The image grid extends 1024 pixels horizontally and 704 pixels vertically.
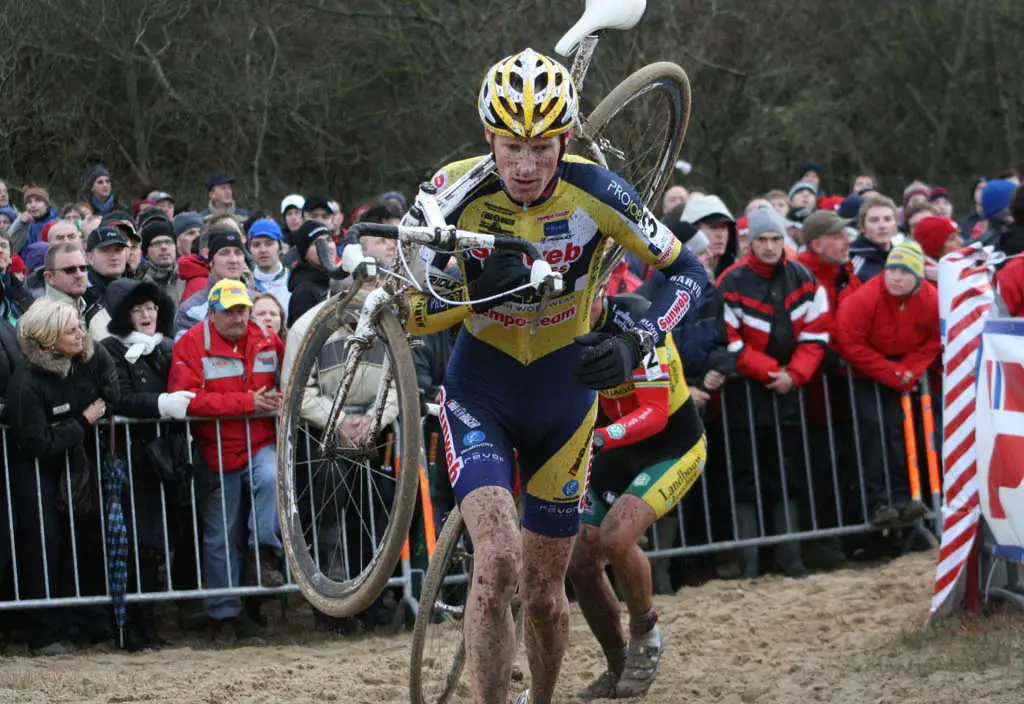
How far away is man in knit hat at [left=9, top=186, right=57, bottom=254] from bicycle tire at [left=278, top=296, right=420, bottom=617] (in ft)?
27.3

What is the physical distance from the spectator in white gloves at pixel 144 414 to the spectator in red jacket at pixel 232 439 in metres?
0.14

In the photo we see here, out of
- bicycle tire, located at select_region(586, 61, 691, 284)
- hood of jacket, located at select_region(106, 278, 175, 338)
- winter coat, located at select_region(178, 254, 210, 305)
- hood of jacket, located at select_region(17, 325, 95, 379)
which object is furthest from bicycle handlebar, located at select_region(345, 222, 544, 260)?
winter coat, located at select_region(178, 254, 210, 305)

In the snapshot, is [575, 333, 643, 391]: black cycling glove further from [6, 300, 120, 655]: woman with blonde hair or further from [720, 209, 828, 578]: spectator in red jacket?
[720, 209, 828, 578]: spectator in red jacket

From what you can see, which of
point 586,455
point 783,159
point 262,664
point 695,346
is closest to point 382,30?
point 783,159

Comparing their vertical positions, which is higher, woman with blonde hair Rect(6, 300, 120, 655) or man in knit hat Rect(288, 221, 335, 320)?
man in knit hat Rect(288, 221, 335, 320)

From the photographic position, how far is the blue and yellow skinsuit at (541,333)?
5.65 m

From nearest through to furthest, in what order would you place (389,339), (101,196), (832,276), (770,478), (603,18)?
(389,339), (603,18), (770,478), (832,276), (101,196)

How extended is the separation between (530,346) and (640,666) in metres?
2.17

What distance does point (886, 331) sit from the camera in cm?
1013

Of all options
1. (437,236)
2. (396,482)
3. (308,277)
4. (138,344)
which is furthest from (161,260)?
(437,236)

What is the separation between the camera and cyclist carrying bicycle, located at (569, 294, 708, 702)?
281 inches

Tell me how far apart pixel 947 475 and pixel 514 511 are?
3503mm

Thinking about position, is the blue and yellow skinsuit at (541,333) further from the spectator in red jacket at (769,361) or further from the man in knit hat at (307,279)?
the spectator in red jacket at (769,361)

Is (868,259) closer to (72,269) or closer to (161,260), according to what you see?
(161,260)
